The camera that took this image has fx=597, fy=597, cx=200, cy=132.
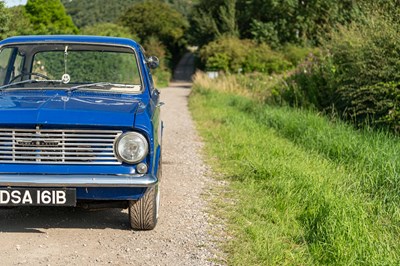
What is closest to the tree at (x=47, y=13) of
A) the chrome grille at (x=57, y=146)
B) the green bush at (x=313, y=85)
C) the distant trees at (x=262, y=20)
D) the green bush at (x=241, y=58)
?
the green bush at (x=241, y=58)

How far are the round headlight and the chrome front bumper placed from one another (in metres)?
0.17

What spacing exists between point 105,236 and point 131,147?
2.85 ft

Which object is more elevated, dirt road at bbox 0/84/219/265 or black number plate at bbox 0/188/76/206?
black number plate at bbox 0/188/76/206

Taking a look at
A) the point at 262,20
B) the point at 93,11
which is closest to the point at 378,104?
the point at 262,20

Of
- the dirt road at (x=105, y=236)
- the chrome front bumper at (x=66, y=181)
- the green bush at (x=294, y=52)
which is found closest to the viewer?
the dirt road at (x=105, y=236)

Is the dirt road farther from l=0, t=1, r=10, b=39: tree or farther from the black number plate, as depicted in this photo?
l=0, t=1, r=10, b=39: tree

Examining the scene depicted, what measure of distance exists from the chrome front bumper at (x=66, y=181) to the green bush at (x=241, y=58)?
1271 inches

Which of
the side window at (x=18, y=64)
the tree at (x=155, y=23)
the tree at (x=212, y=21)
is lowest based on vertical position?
the tree at (x=155, y=23)

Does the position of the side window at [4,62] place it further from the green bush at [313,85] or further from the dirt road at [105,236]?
the green bush at [313,85]

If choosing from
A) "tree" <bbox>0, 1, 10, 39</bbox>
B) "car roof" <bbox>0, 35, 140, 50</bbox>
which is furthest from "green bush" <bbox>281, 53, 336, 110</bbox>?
"car roof" <bbox>0, 35, 140, 50</bbox>

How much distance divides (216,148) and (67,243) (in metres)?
5.25

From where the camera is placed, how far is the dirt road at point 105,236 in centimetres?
452

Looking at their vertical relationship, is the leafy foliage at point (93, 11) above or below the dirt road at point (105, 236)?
below

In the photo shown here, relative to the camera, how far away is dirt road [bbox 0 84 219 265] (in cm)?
452
